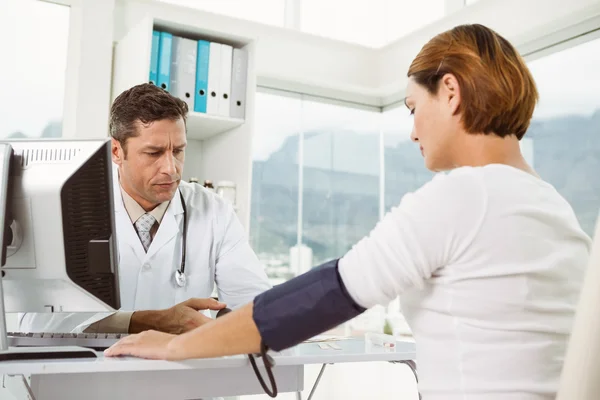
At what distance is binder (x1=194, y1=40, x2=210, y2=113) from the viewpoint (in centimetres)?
262

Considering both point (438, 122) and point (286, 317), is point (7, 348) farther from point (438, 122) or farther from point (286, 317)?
point (438, 122)

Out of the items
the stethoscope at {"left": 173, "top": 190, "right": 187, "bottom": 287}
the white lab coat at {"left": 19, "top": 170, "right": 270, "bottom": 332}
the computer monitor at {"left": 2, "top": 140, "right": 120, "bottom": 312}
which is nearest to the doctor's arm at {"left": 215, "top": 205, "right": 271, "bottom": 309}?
the white lab coat at {"left": 19, "top": 170, "right": 270, "bottom": 332}

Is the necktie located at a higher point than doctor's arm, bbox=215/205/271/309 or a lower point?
higher

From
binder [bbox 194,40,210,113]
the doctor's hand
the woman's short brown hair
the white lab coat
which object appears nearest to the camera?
the woman's short brown hair

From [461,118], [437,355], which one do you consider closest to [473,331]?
[437,355]

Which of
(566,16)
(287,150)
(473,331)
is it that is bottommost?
(473,331)

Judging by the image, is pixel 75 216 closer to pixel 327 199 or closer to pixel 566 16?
pixel 566 16

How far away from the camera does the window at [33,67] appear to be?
9.14 feet

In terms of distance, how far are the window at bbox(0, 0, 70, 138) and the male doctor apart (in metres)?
1.13

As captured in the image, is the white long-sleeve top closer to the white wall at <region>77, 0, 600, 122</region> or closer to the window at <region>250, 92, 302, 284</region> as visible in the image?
the white wall at <region>77, 0, 600, 122</region>

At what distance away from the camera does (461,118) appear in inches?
37.8

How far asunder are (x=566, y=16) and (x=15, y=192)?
2358 mm

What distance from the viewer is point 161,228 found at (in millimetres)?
1815

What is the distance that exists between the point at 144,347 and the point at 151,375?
0.30 feet
